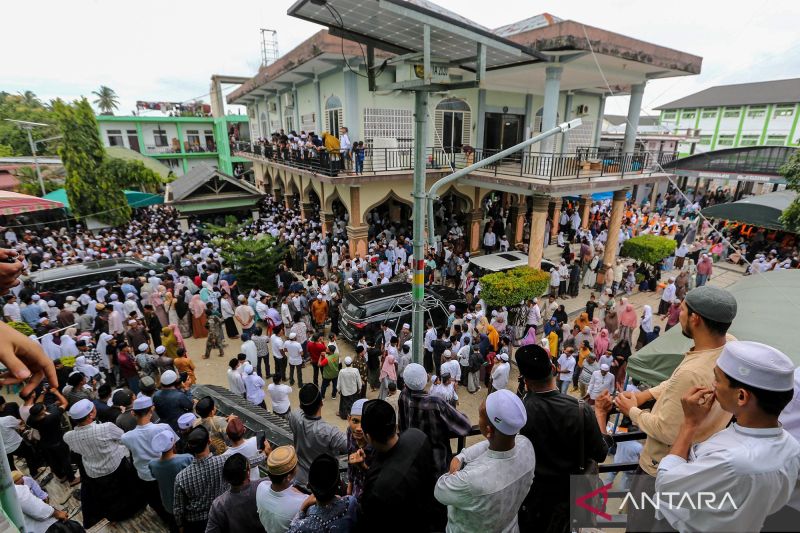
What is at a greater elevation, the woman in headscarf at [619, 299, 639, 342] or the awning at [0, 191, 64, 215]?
the awning at [0, 191, 64, 215]

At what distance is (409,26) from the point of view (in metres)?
5.61

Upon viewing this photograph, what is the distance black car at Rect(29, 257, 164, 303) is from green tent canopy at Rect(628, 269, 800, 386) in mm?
14198

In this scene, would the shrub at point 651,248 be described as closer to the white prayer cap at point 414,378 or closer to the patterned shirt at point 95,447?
the white prayer cap at point 414,378

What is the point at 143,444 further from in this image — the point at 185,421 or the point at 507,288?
the point at 507,288

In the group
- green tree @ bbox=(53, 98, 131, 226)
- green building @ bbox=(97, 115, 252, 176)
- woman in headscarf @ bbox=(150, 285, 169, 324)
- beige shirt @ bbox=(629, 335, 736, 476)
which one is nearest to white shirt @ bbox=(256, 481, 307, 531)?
beige shirt @ bbox=(629, 335, 736, 476)

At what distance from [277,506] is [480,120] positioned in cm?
1718

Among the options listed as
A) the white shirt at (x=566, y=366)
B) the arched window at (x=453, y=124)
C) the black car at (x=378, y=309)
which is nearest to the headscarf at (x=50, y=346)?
the black car at (x=378, y=309)

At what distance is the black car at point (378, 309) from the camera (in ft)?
32.3

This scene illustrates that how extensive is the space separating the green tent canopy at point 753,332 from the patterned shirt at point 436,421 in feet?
11.8

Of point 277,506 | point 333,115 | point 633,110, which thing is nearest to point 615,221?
point 633,110

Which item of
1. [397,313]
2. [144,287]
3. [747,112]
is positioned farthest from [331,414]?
[747,112]

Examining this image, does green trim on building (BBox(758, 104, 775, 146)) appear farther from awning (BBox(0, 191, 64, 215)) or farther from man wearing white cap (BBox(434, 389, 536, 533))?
awning (BBox(0, 191, 64, 215))

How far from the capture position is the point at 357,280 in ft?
43.0

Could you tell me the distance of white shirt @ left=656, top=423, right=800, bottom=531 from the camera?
1657 millimetres
